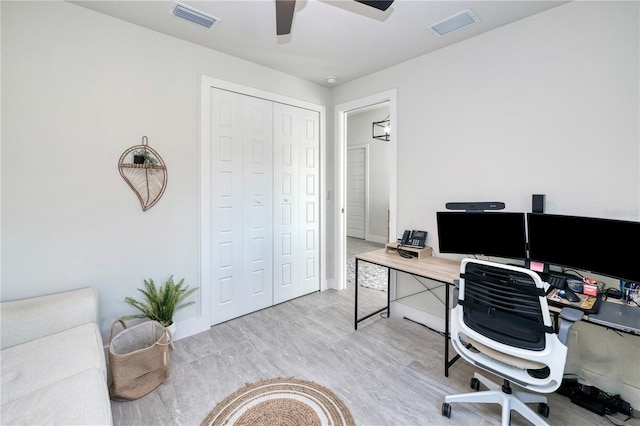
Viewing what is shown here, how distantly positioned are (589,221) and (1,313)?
139 inches

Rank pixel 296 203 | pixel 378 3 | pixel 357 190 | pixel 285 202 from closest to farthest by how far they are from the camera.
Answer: pixel 378 3, pixel 285 202, pixel 296 203, pixel 357 190

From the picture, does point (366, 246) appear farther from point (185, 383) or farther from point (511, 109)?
point (185, 383)

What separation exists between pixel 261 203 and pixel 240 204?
25 cm

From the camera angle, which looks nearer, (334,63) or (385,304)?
(334,63)

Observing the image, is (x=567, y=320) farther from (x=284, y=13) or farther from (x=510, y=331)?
(x=284, y=13)

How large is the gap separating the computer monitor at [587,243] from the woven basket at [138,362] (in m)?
2.68

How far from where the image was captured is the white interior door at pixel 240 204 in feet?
9.27

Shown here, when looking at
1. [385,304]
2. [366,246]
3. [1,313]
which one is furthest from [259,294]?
[366,246]

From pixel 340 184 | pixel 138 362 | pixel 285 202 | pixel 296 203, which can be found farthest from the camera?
pixel 340 184

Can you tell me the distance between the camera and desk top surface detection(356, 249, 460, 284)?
2162mm

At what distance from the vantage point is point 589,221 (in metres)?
1.71

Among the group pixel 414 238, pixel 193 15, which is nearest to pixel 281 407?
pixel 414 238

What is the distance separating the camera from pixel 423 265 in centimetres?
244

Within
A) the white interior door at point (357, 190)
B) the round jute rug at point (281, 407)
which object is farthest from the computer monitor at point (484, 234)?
the white interior door at point (357, 190)
